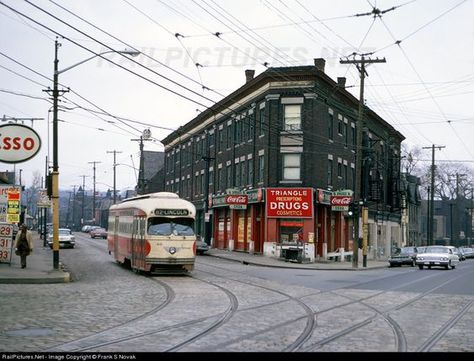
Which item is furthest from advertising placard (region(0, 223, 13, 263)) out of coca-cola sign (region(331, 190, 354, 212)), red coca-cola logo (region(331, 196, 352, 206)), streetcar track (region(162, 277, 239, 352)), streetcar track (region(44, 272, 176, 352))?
red coca-cola logo (region(331, 196, 352, 206))

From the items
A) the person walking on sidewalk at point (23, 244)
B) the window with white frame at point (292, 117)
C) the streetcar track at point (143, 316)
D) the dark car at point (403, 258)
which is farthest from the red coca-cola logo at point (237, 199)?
the streetcar track at point (143, 316)

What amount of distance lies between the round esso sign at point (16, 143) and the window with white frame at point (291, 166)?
A: 99.1 ft

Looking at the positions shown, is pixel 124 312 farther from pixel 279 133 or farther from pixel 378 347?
pixel 279 133

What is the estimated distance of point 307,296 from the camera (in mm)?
17156

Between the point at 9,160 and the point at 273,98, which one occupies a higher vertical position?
the point at 273,98

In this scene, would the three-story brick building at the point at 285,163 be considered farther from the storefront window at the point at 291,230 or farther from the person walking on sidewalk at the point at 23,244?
the person walking on sidewalk at the point at 23,244

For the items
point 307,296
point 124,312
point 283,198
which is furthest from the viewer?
point 283,198

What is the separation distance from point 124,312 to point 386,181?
156ft

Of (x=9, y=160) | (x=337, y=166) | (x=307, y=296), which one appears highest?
(x=337, y=166)

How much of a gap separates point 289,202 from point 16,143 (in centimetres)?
2963

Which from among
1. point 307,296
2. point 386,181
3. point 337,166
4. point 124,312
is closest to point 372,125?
point 386,181

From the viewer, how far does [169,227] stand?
2264 centimetres

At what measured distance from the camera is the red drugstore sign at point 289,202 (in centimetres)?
3912

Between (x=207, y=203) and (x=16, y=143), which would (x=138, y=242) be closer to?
(x=16, y=143)
